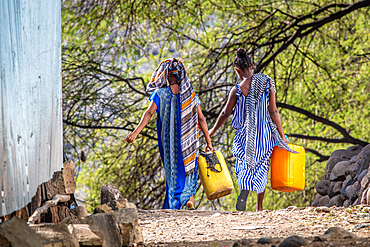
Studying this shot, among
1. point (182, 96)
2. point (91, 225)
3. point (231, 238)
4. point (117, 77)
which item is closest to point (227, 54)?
point (117, 77)

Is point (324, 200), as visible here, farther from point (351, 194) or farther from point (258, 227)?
point (258, 227)

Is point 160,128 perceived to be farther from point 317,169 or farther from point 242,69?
point 317,169

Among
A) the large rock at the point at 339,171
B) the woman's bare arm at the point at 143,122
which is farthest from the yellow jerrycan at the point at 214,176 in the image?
the large rock at the point at 339,171

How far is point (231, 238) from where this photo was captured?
3682mm

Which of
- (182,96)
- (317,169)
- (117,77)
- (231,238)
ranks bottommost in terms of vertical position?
(231,238)

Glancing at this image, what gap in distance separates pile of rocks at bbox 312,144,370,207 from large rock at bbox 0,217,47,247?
3570 mm

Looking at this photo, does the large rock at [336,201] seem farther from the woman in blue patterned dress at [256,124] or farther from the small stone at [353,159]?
the woman in blue patterned dress at [256,124]

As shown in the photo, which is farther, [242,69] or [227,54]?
[227,54]

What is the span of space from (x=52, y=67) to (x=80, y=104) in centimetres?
533

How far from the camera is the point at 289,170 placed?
18.9 ft

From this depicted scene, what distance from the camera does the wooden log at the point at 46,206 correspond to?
9.99 ft

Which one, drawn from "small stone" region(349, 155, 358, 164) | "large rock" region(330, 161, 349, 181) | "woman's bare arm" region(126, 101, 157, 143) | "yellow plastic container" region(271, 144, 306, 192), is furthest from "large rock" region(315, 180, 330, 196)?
"woman's bare arm" region(126, 101, 157, 143)

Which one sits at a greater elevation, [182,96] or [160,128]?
[182,96]

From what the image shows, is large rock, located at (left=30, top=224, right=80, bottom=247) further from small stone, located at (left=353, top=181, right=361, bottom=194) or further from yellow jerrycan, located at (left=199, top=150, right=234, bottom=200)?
small stone, located at (left=353, top=181, right=361, bottom=194)
